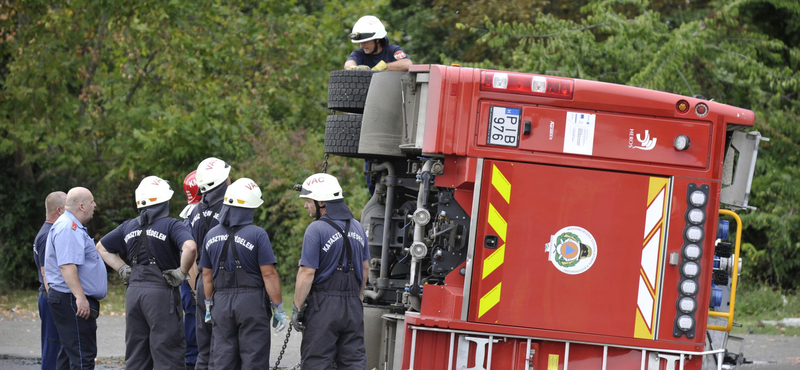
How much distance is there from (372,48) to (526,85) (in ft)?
8.00

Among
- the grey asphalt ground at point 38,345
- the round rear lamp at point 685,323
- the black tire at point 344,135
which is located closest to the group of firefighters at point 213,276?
the black tire at point 344,135

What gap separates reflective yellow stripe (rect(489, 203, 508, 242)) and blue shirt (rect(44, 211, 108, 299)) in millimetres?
3582

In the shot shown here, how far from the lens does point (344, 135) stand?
310 inches

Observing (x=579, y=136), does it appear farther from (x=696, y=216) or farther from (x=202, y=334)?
(x=202, y=334)

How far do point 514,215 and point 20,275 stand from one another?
15.5 metres

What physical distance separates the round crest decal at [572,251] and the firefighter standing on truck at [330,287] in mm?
1591

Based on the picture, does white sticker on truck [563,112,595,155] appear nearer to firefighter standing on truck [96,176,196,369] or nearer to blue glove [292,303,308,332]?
blue glove [292,303,308,332]

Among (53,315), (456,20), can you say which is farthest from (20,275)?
(53,315)

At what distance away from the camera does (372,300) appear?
26.0 ft

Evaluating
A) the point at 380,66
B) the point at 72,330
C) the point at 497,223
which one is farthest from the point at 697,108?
the point at 72,330

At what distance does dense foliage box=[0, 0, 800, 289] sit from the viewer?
583 inches

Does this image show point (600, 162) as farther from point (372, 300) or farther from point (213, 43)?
point (213, 43)

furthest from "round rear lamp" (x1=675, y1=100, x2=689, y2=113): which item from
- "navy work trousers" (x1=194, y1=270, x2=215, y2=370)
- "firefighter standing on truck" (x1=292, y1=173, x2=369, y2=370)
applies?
"navy work trousers" (x1=194, y1=270, x2=215, y2=370)

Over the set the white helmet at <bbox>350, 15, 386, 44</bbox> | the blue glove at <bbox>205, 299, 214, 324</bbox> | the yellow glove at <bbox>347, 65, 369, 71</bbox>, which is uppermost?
the white helmet at <bbox>350, 15, 386, 44</bbox>
